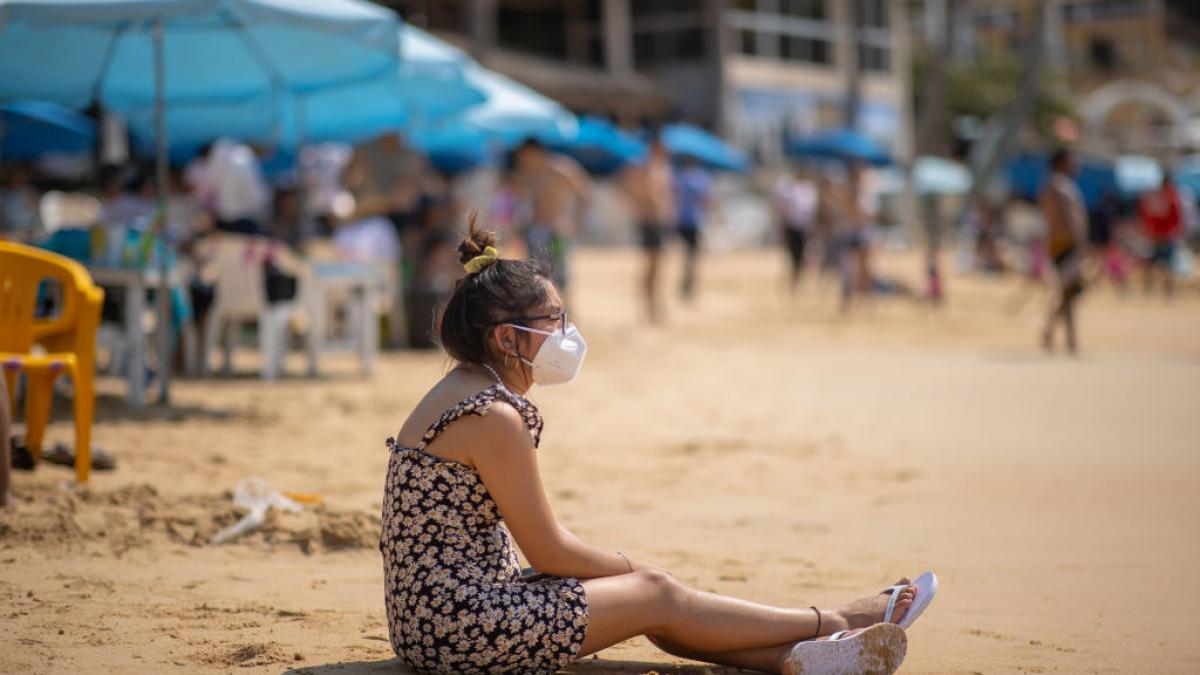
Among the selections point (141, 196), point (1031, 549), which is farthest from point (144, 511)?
point (141, 196)

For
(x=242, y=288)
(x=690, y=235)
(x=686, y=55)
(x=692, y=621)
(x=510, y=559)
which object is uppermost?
(x=686, y=55)

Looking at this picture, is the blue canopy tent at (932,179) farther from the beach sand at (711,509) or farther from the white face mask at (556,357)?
the white face mask at (556,357)

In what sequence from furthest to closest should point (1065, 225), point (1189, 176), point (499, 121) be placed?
point (1189, 176) < point (499, 121) < point (1065, 225)

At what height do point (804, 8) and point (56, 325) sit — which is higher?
point (804, 8)

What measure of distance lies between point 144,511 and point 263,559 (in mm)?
699

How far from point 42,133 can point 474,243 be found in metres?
11.7

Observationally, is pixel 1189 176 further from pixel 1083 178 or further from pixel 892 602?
pixel 892 602

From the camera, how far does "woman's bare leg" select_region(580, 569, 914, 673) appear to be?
3227 millimetres

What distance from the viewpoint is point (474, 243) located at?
3.30 meters

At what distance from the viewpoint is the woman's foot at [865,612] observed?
11.1 ft

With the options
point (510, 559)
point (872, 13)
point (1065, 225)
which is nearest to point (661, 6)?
point (872, 13)

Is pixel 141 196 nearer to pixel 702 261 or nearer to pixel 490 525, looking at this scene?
pixel 490 525

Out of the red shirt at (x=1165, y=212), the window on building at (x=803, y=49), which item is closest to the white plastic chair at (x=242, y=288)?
the red shirt at (x=1165, y=212)

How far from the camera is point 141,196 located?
1078 centimetres
